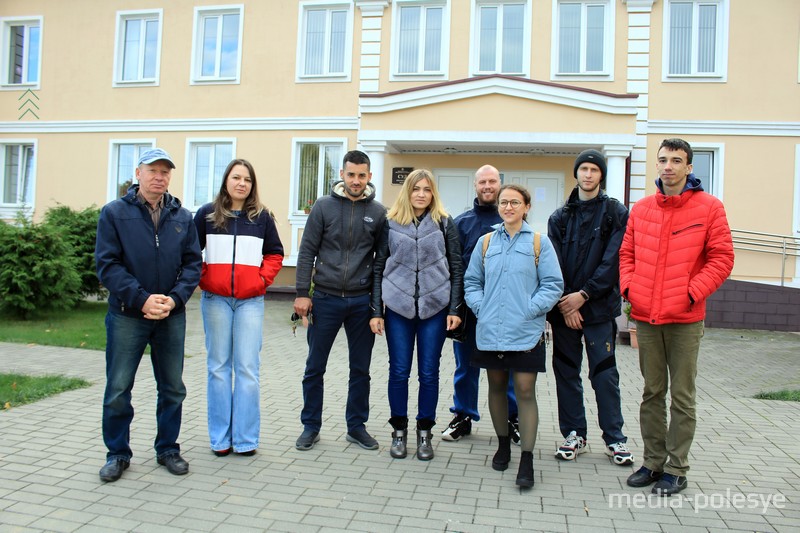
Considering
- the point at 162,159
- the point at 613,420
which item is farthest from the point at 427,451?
the point at 162,159

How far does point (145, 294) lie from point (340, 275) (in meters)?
1.45

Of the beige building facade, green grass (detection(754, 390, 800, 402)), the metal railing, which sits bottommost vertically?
green grass (detection(754, 390, 800, 402))

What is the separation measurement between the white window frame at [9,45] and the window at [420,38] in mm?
10003

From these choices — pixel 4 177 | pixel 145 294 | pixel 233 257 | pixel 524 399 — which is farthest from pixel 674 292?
pixel 4 177

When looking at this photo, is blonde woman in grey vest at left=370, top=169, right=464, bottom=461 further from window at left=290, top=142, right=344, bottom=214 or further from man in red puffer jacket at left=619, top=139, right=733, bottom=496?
window at left=290, top=142, right=344, bottom=214

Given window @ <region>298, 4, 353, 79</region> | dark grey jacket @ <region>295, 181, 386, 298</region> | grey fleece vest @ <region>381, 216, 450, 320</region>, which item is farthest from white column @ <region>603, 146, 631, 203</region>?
dark grey jacket @ <region>295, 181, 386, 298</region>

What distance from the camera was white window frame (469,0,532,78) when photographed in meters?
14.6

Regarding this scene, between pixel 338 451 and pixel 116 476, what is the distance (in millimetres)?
1568

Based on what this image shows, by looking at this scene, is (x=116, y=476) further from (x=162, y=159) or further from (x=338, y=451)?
(x=162, y=159)

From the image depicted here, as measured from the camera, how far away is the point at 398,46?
15281 millimetres

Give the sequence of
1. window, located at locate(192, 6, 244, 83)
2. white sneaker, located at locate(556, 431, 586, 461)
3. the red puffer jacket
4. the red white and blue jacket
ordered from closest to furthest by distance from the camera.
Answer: the red puffer jacket → the red white and blue jacket → white sneaker, located at locate(556, 431, 586, 461) → window, located at locate(192, 6, 244, 83)

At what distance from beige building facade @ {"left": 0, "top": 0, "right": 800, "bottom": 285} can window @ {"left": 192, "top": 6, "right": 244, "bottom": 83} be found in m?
0.04

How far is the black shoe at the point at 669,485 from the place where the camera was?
4078mm

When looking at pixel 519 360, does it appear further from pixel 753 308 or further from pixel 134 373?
pixel 753 308
